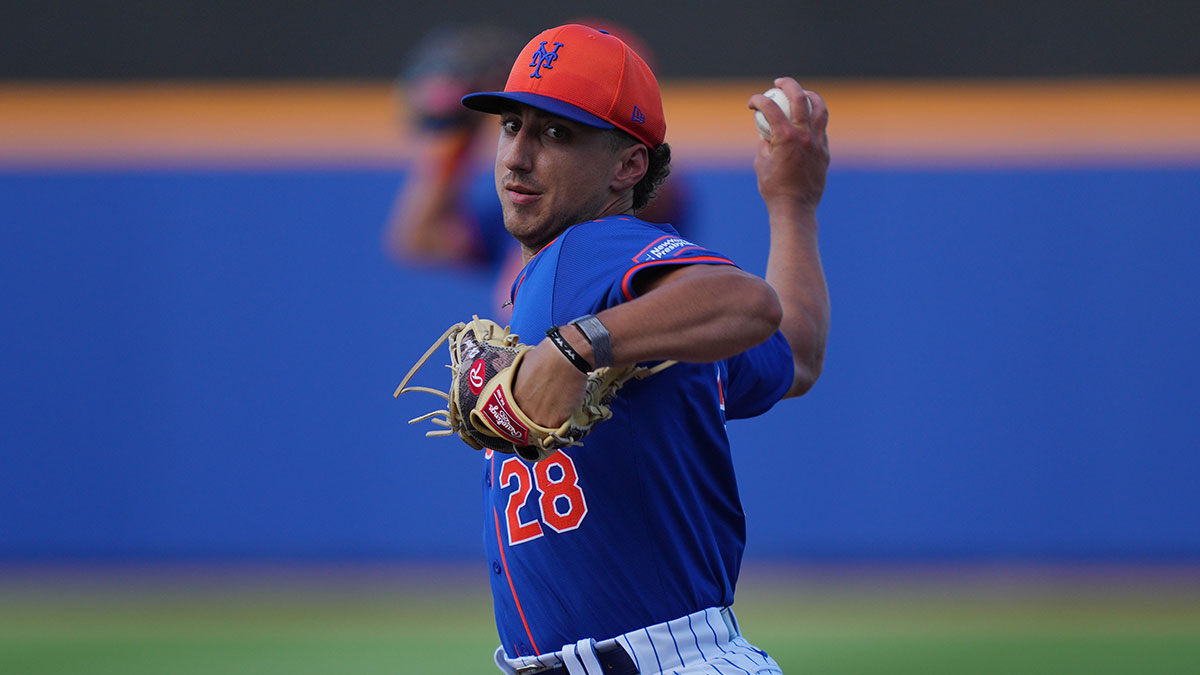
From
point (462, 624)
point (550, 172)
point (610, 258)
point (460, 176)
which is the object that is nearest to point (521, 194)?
point (550, 172)

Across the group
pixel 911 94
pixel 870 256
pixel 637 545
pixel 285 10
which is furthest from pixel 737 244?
pixel 637 545

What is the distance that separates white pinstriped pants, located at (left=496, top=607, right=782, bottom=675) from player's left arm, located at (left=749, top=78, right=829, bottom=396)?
1.96ft

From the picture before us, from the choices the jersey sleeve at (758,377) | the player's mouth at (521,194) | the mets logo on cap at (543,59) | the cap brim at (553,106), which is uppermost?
the mets logo on cap at (543,59)

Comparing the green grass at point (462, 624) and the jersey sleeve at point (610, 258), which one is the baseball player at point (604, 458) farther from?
the green grass at point (462, 624)

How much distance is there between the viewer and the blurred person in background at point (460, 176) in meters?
5.03

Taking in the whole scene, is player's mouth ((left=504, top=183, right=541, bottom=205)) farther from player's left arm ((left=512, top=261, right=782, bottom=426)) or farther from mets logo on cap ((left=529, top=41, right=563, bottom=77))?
player's left arm ((left=512, top=261, right=782, bottom=426))

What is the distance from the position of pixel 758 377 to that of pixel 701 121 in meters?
5.20

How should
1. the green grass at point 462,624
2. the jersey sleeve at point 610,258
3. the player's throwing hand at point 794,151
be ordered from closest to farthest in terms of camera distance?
the jersey sleeve at point 610,258 → the player's throwing hand at point 794,151 → the green grass at point 462,624

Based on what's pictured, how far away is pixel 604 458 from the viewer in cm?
200

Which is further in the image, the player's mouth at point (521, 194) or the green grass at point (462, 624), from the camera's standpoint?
the green grass at point (462, 624)

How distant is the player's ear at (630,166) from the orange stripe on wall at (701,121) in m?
5.14

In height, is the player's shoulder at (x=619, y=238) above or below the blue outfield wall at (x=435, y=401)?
below

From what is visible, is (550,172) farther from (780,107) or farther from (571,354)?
(780,107)

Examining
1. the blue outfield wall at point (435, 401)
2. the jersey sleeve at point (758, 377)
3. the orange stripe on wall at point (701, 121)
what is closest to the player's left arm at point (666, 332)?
the jersey sleeve at point (758, 377)
